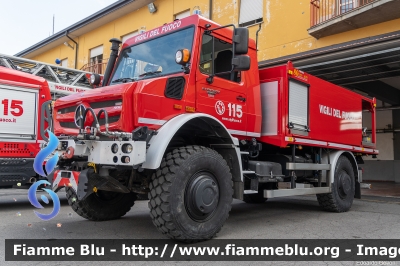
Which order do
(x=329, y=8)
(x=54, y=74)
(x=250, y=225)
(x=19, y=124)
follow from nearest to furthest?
(x=250, y=225), (x=19, y=124), (x=54, y=74), (x=329, y=8)

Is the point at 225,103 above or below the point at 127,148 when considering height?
above

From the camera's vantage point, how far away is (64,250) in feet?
14.3

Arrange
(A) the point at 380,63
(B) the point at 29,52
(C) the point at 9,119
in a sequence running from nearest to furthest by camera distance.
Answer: (C) the point at 9,119, (A) the point at 380,63, (B) the point at 29,52

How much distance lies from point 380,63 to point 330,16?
6.69ft

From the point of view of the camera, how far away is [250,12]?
1380cm

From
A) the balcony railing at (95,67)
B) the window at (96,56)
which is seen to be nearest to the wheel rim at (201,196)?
the balcony railing at (95,67)

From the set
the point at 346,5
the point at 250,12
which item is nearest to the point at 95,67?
the point at 250,12

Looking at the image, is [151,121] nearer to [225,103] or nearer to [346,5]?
[225,103]

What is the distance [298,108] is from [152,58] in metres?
2.78

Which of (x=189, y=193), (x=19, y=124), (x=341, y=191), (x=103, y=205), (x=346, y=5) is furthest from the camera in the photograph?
(x=346, y=5)

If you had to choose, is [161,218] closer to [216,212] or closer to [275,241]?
[216,212]

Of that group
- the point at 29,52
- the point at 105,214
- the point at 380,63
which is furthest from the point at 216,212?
the point at 29,52

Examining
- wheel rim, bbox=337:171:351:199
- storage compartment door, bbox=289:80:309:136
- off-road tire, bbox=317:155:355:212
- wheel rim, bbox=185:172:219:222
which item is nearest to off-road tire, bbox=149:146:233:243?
wheel rim, bbox=185:172:219:222

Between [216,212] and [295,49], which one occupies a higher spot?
[295,49]
